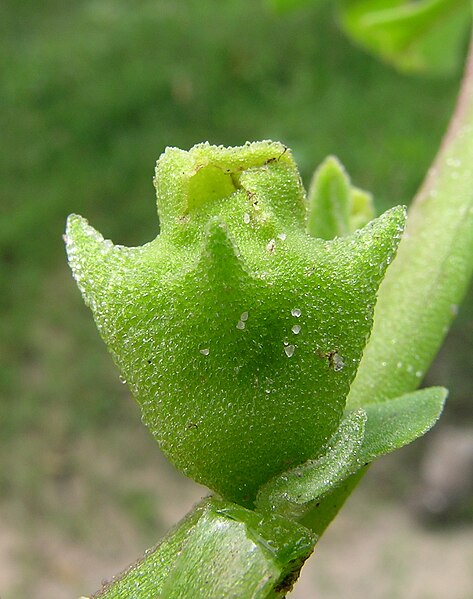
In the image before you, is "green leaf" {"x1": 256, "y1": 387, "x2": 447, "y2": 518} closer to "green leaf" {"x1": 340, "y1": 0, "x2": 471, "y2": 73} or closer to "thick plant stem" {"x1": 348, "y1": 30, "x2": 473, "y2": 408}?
"thick plant stem" {"x1": 348, "y1": 30, "x2": 473, "y2": 408}

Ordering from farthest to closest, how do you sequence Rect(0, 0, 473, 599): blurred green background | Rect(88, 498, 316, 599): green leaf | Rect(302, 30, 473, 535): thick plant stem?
Rect(0, 0, 473, 599): blurred green background → Rect(302, 30, 473, 535): thick plant stem → Rect(88, 498, 316, 599): green leaf

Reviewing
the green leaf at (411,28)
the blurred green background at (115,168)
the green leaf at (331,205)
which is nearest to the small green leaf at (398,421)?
the green leaf at (331,205)

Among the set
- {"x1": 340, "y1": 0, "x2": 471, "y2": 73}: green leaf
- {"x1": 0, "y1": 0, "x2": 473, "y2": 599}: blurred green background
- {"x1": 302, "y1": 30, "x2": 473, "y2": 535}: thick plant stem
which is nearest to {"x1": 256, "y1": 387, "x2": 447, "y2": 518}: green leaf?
{"x1": 302, "y1": 30, "x2": 473, "y2": 535}: thick plant stem

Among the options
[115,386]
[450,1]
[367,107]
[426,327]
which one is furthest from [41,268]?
[426,327]

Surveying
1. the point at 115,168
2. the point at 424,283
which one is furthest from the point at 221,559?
the point at 115,168

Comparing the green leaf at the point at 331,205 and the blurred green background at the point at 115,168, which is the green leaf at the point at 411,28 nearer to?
the green leaf at the point at 331,205

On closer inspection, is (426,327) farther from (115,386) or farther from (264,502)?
(115,386)
